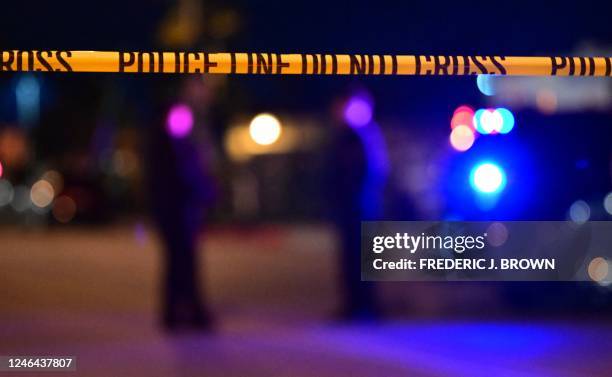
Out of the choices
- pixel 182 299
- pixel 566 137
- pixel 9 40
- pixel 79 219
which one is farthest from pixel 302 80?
pixel 182 299

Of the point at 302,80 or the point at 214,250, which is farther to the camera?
the point at 302,80

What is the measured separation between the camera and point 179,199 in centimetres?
776

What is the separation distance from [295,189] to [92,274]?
1178 centimetres

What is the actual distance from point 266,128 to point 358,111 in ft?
52.4

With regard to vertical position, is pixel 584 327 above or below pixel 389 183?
below

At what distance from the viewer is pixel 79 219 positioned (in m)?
20.9

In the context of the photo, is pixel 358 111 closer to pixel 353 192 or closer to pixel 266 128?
pixel 353 192

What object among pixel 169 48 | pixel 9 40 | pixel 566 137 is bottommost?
pixel 566 137

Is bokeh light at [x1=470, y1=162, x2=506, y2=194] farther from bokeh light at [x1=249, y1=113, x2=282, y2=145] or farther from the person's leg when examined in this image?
bokeh light at [x1=249, y1=113, x2=282, y2=145]

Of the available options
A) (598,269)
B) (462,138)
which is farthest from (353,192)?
(598,269)

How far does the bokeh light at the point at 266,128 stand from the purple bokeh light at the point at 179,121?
16272 mm

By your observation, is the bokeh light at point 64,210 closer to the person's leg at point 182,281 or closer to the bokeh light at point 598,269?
the person's leg at point 182,281

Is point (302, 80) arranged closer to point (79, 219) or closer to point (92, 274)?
point (79, 219)

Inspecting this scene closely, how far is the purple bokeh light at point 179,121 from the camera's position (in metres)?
7.63
